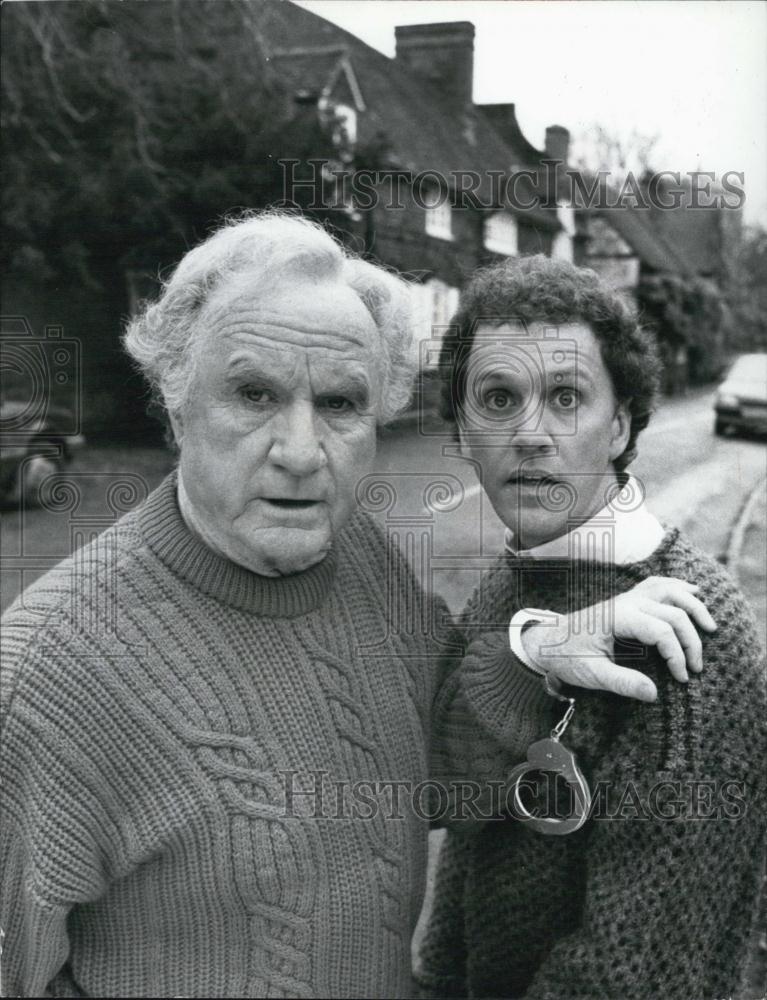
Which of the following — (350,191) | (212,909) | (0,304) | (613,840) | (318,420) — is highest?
(350,191)

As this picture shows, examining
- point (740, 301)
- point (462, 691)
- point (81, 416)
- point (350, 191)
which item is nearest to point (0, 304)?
point (81, 416)

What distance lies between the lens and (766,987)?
1.76 meters

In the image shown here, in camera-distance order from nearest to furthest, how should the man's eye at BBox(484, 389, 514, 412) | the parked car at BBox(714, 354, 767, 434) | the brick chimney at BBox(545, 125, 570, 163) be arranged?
the man's eye at BBox(484, 389, 514, 412) → the brick chimney at BBox(545, 125, 570, 163) → the parked car at BBox(714, 354, 767, 434)

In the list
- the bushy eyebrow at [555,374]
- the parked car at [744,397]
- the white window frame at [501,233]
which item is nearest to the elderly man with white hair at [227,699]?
the bushy eyebrow at [555,374]

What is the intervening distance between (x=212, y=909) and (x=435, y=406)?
3.29 feet

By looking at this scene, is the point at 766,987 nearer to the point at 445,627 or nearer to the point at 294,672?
the point at 445,627

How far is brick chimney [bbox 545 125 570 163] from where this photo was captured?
5.72 feet

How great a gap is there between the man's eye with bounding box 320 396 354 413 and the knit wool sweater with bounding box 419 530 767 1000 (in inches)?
21.7

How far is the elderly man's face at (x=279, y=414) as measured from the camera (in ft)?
4.71

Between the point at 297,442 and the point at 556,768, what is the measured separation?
0.73m

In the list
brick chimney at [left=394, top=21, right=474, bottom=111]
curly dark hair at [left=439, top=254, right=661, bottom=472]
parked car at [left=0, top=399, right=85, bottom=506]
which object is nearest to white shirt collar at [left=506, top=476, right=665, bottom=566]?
curly dark hair at [left=439, top=254, right=661, bottom=472]

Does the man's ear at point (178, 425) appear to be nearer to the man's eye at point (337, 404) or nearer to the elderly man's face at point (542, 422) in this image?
the man's eye at point (337, 404)

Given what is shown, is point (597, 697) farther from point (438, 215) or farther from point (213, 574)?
point (438, 215)

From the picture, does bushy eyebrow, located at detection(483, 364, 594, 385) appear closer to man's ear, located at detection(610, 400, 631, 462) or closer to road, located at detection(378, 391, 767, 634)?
man's ear, located at detection(610, 400, 631, 462)
